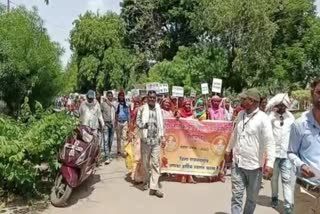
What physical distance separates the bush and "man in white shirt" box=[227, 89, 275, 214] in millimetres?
2884

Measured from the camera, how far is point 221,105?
1144cm

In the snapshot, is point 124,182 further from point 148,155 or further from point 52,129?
point 52,129

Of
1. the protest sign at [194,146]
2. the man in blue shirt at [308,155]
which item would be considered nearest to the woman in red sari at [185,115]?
the protest sign at [194,146]

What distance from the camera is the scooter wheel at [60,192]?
24.8 feet

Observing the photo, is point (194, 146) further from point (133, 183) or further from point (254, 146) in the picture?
point (254, 146)

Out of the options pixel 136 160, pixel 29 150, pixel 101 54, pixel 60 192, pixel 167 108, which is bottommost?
pixel 60 192

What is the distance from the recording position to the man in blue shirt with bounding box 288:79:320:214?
4.02 m

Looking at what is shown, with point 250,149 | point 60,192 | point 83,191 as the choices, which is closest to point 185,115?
point 83,191

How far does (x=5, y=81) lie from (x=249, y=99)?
14975 millimetres

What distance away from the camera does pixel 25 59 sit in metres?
19.3

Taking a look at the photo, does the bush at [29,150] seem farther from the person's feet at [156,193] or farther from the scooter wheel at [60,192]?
the person's feet at [156,193]

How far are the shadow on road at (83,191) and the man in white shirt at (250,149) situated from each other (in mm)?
2815

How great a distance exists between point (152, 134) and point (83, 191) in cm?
152

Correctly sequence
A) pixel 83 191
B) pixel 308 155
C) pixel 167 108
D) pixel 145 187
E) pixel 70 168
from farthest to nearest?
pixel 167 108, pixel 145 187, pixel 83 191, pixel 70 168, pixel 308 155
